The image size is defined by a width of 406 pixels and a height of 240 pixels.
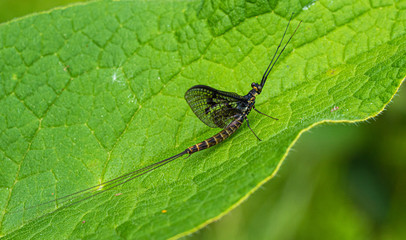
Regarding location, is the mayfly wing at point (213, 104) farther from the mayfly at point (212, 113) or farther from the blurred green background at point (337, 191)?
the blurred green background at point (337, 191)

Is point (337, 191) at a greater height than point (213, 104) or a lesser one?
lesser

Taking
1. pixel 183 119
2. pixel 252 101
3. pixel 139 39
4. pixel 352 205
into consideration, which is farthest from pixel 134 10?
pixel 352 205

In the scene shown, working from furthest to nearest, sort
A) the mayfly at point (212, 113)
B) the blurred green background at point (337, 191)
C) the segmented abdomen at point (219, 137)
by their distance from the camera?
the blurred green background at point (337, 191) → the segmented abdomen at point (219, 137) → the mayfly at point (212, 113)

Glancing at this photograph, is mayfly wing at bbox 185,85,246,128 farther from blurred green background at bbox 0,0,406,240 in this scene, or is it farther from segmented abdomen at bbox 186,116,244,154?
blurred green background at bbox 0,0,406,240

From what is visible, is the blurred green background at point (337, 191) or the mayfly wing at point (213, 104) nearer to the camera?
the mayfly wing at point (213, 104)

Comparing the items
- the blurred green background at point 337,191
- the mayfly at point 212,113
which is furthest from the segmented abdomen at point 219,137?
the blurred green background at point 337,191

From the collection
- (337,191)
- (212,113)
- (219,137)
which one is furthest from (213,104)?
(337,191)

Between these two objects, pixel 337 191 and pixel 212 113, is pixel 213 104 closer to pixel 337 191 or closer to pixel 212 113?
pixel 212 113
